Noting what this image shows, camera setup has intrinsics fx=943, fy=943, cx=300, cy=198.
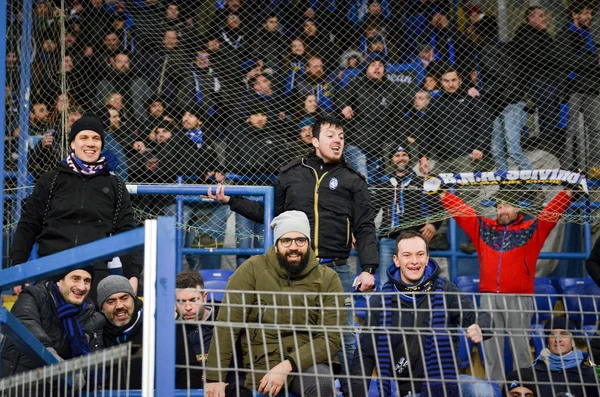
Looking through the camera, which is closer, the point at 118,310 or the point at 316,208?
the point at 118,310

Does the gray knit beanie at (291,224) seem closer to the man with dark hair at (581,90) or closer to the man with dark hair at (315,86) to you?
the man with dark hair at (315,86)

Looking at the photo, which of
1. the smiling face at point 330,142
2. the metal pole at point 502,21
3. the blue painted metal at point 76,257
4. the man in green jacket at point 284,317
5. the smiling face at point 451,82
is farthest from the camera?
the metal pole at point 502,21

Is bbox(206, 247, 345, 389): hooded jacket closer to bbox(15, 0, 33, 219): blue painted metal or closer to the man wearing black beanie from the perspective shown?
the man wearing black beanie

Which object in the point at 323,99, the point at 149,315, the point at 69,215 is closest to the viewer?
the point at 149,315

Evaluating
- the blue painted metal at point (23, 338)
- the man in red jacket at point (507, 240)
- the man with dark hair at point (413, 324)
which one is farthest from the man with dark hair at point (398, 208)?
the blue painted metal at point (23, 338)

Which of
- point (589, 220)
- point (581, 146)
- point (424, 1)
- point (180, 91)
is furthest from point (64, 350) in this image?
point (424, 1)

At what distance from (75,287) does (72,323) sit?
0.24m

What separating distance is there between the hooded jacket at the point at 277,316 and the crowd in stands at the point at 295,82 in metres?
3.25

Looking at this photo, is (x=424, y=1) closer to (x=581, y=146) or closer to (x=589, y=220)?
(x=581, y=146)

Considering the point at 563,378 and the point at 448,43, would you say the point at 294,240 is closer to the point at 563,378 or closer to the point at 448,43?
the point at 563,378

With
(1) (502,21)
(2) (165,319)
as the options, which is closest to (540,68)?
(1) (502,21)

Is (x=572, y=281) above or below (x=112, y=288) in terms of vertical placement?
above

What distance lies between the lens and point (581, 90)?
30.3 ft

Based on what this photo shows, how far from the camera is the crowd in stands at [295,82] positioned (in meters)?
8.65
